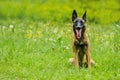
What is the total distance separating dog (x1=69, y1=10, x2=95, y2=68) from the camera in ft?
30.5

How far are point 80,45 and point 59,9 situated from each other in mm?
14035

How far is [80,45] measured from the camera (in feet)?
31.1

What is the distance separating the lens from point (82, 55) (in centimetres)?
966

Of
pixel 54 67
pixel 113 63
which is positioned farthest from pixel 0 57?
pixel 113 63

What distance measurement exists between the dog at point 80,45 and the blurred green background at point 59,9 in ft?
35.1

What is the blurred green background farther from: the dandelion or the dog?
the dog

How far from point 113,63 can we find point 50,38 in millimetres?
2738

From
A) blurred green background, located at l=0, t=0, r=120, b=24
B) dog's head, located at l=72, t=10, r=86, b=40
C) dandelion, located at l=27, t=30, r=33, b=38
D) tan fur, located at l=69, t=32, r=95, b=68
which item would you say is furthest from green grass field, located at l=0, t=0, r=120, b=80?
blurred green background, located at l=0, t=0, r=120, b=24

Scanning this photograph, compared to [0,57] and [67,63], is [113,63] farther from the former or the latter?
[0,57]

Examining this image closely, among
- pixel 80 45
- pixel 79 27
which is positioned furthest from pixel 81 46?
pixel 79 27

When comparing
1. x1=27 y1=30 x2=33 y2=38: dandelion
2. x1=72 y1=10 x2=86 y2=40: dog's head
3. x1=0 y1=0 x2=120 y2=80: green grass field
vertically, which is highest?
x1=72 y1=10 x2=86 y2=40: dog's head

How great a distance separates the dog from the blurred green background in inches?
421

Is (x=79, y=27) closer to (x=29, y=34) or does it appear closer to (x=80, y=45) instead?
(x=80, y=45)

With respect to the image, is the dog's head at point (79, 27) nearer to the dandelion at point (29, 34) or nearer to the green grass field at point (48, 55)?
the green grass field at point (48, 55)
